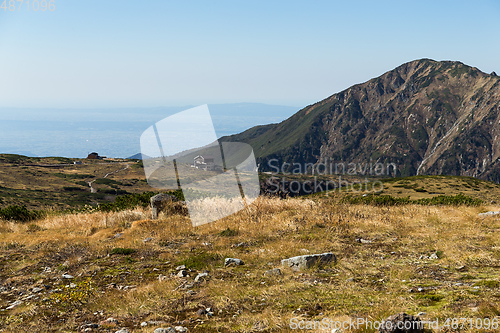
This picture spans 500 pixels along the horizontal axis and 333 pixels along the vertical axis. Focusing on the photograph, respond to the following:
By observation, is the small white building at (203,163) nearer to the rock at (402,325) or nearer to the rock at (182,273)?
the rock at (182,273)

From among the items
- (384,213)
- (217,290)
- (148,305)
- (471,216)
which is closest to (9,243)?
(148,305)

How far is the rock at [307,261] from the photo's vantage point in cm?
798

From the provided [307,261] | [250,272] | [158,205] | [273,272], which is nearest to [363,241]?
[307,261]

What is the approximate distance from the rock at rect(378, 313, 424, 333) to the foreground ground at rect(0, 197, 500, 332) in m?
0.57

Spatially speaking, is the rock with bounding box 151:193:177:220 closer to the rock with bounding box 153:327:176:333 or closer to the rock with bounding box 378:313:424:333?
the rock with bounding box 153:327:176:333

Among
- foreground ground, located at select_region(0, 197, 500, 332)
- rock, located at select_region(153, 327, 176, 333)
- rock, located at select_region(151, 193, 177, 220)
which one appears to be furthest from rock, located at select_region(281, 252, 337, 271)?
rock, located at select_region(151, 193, 177, 220)

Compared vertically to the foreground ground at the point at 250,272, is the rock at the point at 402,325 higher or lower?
higher

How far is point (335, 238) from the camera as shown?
10844mm

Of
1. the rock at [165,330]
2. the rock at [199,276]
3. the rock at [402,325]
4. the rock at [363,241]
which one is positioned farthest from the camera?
the rock at [363,241]

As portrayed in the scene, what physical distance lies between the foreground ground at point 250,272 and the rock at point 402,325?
57 centimetres

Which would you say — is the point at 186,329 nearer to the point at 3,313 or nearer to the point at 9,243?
the point at 3,313

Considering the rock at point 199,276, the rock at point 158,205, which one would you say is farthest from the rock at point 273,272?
the rock at point 158,205

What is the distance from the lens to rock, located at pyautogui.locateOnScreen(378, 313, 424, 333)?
4102 millimetres

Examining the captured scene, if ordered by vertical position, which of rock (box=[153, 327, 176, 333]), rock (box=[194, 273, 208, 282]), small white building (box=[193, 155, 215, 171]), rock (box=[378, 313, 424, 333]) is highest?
rock (box=[378, 313, 424, 333])
